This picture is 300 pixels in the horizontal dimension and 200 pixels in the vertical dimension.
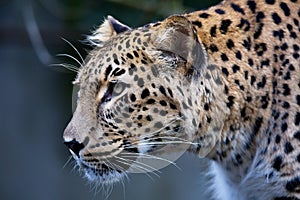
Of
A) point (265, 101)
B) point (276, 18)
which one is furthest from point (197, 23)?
point (265, 101)

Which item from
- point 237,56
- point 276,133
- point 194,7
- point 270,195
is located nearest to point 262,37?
point 237,56

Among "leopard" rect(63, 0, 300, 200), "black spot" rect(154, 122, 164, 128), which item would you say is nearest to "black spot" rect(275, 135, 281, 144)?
"leopard" rect(63, 0, 300, 200)

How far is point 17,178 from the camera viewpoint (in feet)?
34.7

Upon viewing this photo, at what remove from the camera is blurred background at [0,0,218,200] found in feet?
33.3

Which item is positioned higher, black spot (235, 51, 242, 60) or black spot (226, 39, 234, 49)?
black spot (226, 39, 234, 49)

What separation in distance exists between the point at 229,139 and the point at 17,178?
572 cm

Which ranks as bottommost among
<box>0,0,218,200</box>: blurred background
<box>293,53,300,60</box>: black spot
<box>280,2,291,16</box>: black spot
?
<box>0,0,218,200</box>: blurred background

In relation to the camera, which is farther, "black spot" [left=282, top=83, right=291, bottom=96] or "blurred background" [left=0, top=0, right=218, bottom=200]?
"blurred background" [left=0, top=0, right=218, bottom=200]

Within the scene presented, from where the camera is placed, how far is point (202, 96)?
5121 millimetres

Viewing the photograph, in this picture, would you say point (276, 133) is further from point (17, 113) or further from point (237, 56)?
point (17, 113)

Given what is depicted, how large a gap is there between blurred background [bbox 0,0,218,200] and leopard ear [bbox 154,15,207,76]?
4.95 m

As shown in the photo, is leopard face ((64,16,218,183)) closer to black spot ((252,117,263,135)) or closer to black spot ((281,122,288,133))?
black spot ((252,117,263,135))

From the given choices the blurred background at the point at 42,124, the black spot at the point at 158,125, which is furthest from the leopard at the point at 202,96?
the blurred background at the point at 42,124

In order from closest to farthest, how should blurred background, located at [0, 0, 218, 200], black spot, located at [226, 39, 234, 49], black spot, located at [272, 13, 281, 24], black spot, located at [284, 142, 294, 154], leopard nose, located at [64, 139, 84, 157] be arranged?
leopard nose, located at [64, 139, 84, 157]
black spot, located at [284, 142, 294, 154]
black spot, located at [226, 39, 234, 49]
black spot, located at [272, 13, 281, 24]
blurred background, located at [0, 0, 218, 200]
